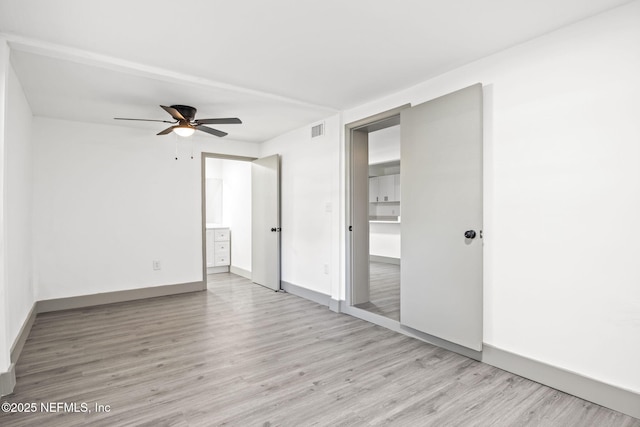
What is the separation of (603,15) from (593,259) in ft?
5.14

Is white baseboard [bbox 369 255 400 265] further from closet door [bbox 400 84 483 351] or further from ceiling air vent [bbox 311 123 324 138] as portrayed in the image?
closet door [bbox 400 84 483 351]

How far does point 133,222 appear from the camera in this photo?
490 centimetres

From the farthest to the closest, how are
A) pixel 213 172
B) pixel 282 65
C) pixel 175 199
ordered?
pixel 213 172, pixel 175 199, pixel 282 65

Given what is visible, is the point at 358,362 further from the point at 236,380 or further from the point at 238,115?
the point at 238,115

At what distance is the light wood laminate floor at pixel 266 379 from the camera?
203cm

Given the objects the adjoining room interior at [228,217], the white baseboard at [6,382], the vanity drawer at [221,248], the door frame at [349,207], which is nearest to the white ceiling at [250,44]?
the door frame at [349,207]

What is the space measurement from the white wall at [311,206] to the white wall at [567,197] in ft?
6.42

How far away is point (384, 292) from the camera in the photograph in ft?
16.3

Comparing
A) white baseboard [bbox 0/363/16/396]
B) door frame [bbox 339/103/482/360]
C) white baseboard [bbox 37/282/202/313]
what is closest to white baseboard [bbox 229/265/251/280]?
white baseboard [bbox 37/282/202/313]

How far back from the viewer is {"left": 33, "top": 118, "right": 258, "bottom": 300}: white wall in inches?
171

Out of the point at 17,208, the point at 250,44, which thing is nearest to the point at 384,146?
the point at 250,44

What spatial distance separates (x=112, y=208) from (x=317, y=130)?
306 cm

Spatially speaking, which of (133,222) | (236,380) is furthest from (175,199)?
(236,380)

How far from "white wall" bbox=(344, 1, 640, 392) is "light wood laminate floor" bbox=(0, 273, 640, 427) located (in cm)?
42
